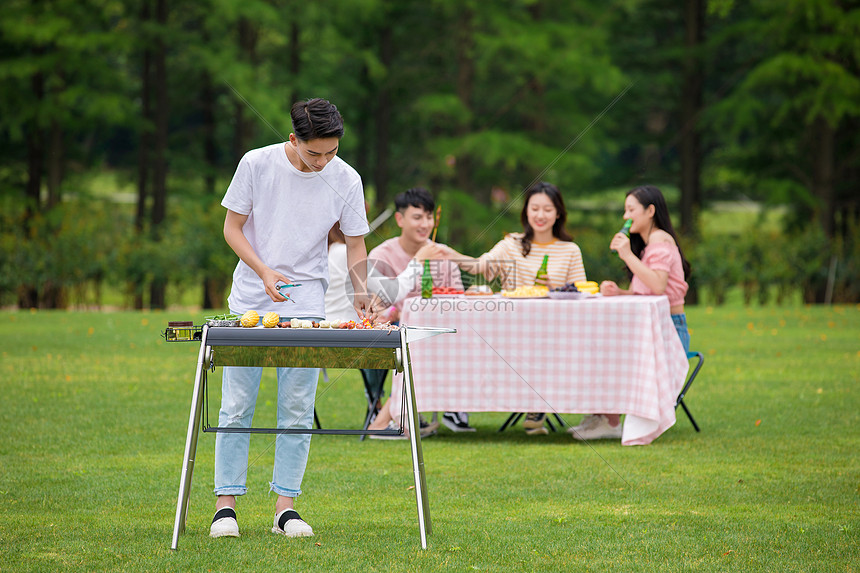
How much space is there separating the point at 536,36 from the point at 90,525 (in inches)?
680

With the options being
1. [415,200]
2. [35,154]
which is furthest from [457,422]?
[35,154]

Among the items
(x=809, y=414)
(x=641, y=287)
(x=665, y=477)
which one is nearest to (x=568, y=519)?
(x=665, y=477)

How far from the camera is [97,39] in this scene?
744 inches

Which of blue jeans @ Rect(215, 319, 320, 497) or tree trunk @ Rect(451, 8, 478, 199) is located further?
tree trunk @ Rect(451, 8, 478, 199)

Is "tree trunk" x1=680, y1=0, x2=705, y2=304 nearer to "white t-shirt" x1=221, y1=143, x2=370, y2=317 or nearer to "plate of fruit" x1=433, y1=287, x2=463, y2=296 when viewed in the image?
"plate of fruit" x1=433, y1=287, x2=463, y2=296

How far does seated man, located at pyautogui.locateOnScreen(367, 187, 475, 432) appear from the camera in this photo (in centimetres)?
621

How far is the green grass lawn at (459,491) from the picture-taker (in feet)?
12.0

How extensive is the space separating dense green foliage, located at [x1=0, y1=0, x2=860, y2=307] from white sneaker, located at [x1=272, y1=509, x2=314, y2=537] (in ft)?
42.2

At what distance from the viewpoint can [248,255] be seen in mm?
3703

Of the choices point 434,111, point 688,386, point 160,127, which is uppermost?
point 434,111

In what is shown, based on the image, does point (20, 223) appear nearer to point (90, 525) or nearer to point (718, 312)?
point (718, 312)

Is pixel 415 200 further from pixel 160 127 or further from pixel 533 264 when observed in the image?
pixel 160 127

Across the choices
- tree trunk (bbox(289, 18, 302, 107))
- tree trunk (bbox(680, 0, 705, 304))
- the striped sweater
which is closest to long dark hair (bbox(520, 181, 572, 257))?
the striped sweater

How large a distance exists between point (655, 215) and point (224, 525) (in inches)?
136
